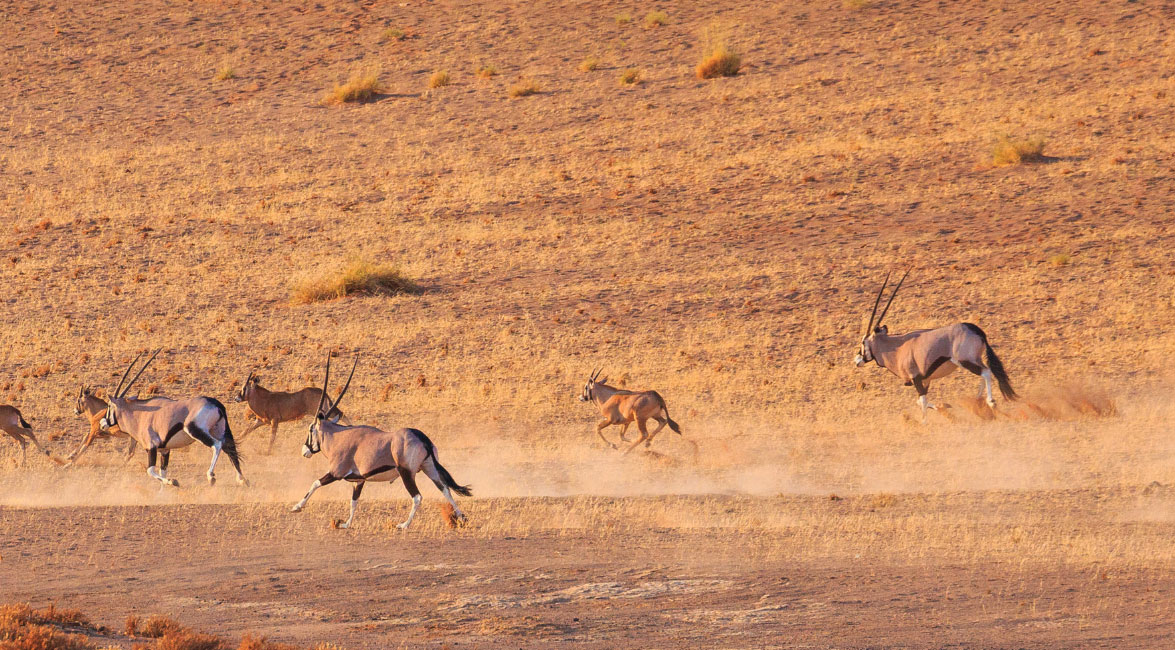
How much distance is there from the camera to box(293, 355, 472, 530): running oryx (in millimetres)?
16328

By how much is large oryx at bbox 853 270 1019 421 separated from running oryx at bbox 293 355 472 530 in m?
9.10

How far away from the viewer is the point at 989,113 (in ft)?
147

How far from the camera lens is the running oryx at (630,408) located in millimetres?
23266

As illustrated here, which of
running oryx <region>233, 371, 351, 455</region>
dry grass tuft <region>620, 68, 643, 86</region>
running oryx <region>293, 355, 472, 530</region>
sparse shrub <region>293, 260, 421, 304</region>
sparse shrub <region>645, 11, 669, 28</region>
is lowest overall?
sparse shrub <region>293, 260, 421, 304</region>

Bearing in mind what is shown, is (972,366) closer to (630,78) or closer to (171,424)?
(171,424)

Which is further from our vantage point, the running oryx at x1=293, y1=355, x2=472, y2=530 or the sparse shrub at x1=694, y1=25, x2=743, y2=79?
the sparse shrub at x1=694, y1=25, x2=743, y2=79

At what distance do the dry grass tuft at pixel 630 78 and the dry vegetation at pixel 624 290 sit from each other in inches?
36.6

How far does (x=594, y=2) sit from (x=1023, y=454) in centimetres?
4015

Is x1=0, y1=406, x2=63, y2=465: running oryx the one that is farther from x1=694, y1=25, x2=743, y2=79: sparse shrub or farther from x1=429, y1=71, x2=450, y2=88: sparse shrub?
x1=694, y1=25, x2=743, y2=79: sparse shrub

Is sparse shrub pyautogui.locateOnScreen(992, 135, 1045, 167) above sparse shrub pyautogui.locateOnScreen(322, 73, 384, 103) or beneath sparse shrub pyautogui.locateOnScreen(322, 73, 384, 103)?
beneath

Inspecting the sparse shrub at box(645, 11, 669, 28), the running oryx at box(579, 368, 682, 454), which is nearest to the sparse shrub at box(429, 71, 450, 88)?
the sparse shrub at box(645, 11, 669, 28)

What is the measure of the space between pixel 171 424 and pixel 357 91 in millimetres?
33881

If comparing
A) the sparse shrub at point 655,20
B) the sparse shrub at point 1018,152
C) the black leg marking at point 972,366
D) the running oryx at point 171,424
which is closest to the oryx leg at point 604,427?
the black leg marking at point 972,366

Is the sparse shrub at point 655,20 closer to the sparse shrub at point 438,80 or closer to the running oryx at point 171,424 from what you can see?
the sparse shrub at point 438,80
